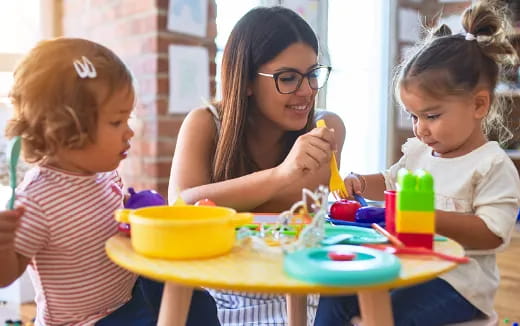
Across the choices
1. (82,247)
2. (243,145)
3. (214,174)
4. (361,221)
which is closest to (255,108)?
(243,145)

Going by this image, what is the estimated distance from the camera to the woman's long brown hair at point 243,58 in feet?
4.05

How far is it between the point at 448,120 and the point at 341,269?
60 cm

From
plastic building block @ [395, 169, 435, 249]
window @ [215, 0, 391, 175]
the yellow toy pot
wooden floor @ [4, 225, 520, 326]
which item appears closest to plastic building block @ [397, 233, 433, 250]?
plastic building block @ [395, 169, 435, 249]

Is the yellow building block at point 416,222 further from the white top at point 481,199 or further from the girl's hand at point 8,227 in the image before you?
the girl's hand at point 8,227

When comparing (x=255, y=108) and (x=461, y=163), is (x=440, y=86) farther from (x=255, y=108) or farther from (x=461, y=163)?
(x=255, y=108)

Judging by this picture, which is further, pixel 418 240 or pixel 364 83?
pixel 364 83

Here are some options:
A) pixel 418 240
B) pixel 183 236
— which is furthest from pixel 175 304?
pixel 418 240

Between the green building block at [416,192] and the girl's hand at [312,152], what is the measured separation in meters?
0.24

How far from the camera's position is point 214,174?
1.27 meters

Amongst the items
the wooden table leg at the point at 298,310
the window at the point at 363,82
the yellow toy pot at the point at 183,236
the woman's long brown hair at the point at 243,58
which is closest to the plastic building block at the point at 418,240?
the yellow toy pot at the point at 183,236

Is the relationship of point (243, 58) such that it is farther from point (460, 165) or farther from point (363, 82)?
point (363, 82)

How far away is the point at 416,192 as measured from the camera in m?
→ 0.69

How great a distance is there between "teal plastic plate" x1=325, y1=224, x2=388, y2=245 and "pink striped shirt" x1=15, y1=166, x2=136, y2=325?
0.33 m

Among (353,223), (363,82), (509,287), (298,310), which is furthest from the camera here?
(363,82)
